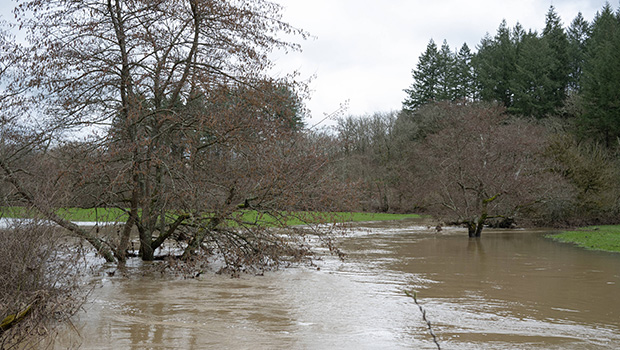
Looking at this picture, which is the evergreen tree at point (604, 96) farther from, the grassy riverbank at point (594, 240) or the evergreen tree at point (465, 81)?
the grassy riverbank at point (594, 240)

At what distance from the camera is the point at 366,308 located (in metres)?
9.12

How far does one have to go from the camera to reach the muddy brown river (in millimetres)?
7145

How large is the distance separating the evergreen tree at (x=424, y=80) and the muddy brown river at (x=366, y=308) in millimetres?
48126

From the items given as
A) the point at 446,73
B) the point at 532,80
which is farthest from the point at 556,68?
the point at 446,73

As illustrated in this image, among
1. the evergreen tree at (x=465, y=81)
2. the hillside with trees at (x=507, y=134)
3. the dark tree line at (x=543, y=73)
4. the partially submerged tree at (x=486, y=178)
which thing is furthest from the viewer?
the evergreen tree at (x=465, y=81)

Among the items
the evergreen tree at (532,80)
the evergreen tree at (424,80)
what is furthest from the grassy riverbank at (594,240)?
the evergreen tree at (424,80)

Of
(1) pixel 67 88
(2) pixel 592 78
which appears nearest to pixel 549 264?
(1) pixel 67 88

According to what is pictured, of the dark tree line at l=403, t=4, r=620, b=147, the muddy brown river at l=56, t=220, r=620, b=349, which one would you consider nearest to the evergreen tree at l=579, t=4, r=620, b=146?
the dark tree line at l=403, t=4, r=620, b=147

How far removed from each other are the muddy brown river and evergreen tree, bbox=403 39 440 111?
158 feet

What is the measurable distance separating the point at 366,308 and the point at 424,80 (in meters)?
56.3

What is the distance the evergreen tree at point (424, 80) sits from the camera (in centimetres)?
6175

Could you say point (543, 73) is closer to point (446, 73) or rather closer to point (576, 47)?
point (576, 47)

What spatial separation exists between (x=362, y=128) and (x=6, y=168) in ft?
153

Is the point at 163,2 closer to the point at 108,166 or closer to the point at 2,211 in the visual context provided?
the point at 108,166
